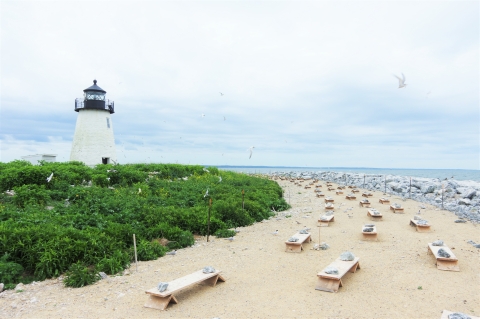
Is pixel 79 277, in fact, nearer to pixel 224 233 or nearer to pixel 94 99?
pixel 224 233

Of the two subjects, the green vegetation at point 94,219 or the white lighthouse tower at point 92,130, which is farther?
the white lighthouse tower at point 92,130

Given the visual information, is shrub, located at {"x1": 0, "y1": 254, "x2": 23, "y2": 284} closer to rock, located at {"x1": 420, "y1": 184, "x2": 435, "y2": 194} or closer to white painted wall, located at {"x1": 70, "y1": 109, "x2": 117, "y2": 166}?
white painted wall, located at {"x1": 70, "y1": 109, "x2": 117, "y2": 166}

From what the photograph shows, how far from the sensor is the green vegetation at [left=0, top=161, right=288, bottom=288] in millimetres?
6957

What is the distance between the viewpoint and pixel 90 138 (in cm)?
2397

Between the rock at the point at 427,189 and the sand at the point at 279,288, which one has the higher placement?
the rock at the point at 427,189

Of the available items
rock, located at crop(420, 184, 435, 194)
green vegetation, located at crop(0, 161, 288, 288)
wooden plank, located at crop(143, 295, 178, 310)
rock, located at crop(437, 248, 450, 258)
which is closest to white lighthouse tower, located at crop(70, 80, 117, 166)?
green vegetation, located at crop(0, 161, 288, 288)

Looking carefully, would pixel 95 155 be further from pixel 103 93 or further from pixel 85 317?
pixel 85 317

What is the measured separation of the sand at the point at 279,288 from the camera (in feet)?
17.5

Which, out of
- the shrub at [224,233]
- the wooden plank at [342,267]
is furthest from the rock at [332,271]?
the shrub at [224,233]

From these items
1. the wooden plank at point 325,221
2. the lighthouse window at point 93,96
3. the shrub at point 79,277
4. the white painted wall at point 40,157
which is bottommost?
the shrub at point 79,277

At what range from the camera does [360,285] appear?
20.7ft

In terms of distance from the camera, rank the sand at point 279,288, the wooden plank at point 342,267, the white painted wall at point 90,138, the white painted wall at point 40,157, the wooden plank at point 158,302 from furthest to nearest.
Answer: the white painted wall at point 40,157
the white painted wall at point 90,138
the wooden plank at point 342,267
the wooden plank at point 158,302
the sand at point 279,288

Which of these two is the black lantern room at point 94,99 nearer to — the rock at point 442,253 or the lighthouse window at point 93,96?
the lighthouse window at point 93,96

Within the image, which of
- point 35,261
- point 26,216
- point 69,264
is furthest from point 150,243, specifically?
point 26,216
